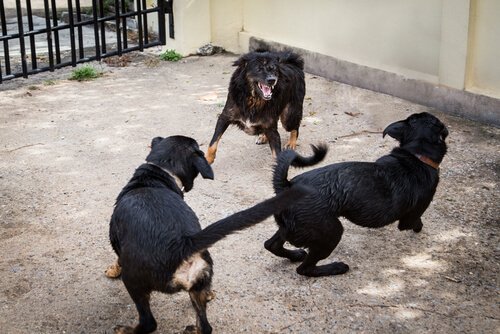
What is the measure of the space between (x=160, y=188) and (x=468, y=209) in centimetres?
294

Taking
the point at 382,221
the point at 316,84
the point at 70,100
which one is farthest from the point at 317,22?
the point at 382,221

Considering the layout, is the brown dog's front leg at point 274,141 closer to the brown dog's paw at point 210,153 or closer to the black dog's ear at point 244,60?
the brown dog's paw at point 210,153

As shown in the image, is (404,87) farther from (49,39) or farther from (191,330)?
(191,330)

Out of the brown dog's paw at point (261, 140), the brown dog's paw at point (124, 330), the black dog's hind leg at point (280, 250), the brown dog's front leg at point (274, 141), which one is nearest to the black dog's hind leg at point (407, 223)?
the black dog's hind leg at point (280, 250)

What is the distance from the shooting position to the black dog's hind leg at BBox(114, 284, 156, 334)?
14.4 feet

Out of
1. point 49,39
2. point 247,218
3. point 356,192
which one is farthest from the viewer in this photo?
point 49,39

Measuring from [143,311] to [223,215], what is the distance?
6.49ft

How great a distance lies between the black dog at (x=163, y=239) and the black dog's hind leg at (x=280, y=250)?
90 cm

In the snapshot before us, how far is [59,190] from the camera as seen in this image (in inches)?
267

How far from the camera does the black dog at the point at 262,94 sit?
696 cm

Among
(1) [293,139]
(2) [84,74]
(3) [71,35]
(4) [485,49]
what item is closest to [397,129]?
(1) [293,139]

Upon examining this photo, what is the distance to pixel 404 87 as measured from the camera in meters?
9.09

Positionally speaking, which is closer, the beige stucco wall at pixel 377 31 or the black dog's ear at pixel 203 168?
the black dog's ear at pixel 203 168

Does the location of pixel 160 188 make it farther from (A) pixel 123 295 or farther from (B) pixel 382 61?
(B) pixel 382 61
